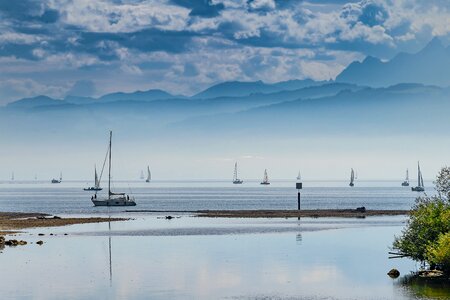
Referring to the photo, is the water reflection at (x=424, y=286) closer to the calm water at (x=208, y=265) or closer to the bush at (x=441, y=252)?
the calm water at (x=208, y=265)

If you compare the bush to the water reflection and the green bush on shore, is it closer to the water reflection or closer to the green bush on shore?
the green bush on shore

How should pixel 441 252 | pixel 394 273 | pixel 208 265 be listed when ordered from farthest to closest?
pixel 208 265 < pixel 394 273 < pixel 441 252

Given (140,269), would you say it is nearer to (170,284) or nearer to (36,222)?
(170,284)

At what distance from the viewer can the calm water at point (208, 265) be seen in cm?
6631

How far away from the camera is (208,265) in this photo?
3268 inches

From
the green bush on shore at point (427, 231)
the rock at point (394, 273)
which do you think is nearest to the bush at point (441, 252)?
the green bush on shore at point (427, 231)

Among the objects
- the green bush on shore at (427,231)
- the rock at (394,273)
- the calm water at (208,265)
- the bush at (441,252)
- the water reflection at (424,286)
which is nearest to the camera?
the water reflection at (424,286)

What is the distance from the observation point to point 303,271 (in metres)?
77.8

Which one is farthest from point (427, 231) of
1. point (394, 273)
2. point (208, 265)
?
point (208, 265)

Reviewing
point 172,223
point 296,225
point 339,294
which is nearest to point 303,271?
point 339,294

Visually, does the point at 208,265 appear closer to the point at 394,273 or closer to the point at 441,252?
the point at 394,273

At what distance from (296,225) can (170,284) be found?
71464 millimetres

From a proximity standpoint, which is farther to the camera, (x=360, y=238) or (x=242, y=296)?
(x=360, y=238)

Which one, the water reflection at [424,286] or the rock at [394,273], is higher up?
the rock at [394,273]
